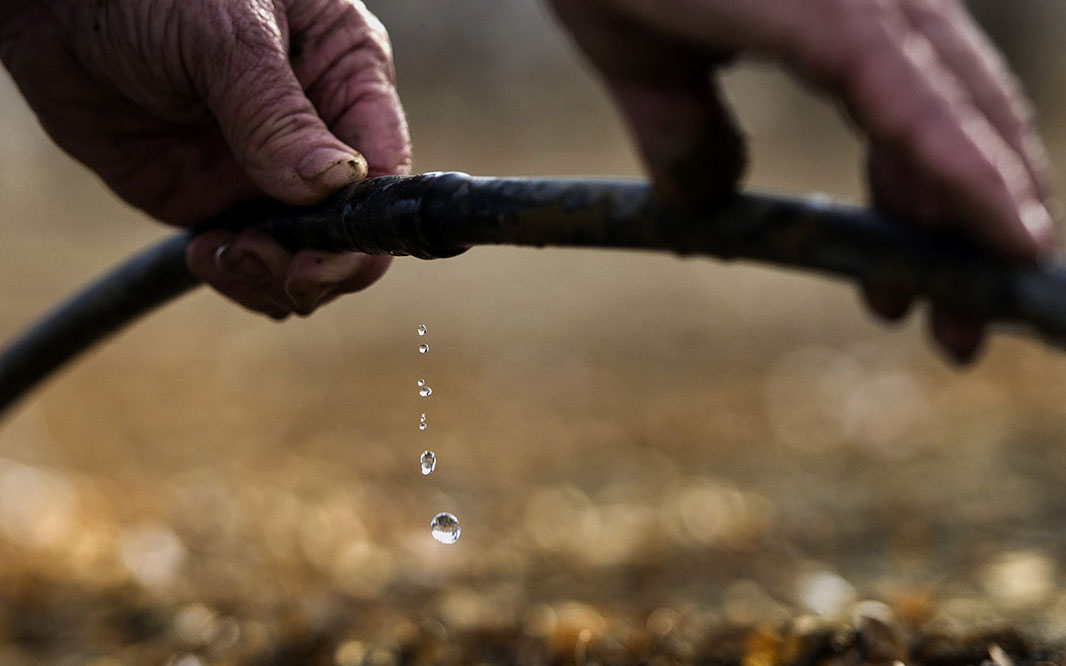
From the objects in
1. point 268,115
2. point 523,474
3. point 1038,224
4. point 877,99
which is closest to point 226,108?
point 268,115

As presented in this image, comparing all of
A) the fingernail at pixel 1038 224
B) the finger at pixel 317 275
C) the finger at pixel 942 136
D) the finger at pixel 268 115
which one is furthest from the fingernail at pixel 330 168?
the fingernail at pixel 1038 224

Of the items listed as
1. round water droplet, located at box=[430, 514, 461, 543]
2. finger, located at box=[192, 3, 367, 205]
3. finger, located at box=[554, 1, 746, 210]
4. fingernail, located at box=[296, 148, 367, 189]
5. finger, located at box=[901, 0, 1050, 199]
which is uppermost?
finger, located at box=[192, 3, 367, 205]

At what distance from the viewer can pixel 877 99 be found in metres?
1.04

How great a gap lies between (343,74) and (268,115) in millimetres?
322

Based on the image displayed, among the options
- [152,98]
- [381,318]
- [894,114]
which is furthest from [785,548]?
[381,318]

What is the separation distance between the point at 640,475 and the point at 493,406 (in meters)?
1.65

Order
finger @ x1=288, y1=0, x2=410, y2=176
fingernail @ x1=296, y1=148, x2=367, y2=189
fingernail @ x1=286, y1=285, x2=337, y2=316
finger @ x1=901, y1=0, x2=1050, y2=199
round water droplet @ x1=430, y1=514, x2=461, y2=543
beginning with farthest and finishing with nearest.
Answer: round water droplet @ x1=430, y1=514, x2=461, y2=543
finger @ x1=288, y1=0, x2=410, y2=176
fingernail @ x1=286, y1=285, x2=337, y2=316
fingernail @ x1=296, y1=148, x2=367, y2=189
finger @ x1=901, y1=0, x2=1050, y2=199

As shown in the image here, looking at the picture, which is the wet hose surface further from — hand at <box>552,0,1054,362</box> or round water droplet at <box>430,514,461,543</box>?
round water droplet at <box>430,514,461,543</box>

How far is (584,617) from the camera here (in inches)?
95.2

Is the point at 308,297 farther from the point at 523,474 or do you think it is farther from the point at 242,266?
the point at 523,474

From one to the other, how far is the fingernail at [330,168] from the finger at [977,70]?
37.0 inches

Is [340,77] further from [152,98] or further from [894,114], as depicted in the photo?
[894,114]

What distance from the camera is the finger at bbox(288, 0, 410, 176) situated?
81.0 inches

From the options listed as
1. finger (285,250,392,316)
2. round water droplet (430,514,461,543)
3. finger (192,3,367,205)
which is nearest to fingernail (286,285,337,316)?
finger (285,250,392,316)
